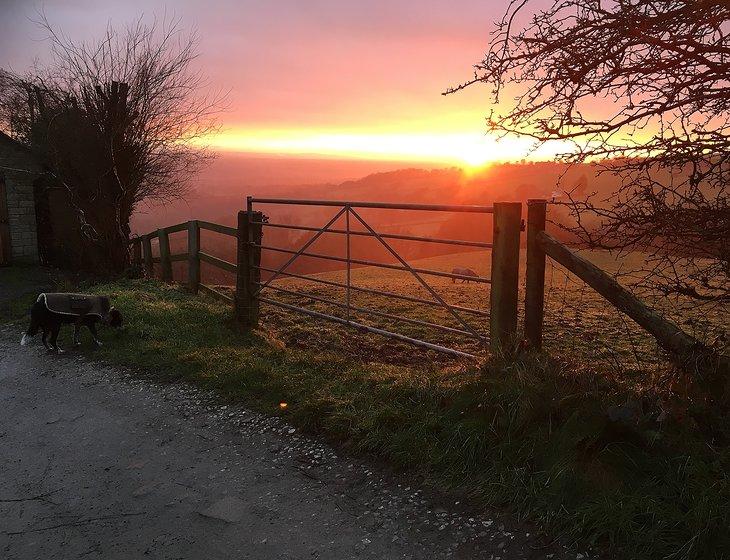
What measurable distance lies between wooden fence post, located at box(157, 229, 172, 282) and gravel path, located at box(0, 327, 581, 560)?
7.94 metres

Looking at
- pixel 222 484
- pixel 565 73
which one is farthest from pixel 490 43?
pixel 222 484

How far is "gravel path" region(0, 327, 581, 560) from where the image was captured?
112 inches

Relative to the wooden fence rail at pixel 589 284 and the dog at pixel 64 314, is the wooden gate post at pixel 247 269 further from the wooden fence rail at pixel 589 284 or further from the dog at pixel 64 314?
the wooden fence rail at pixel 589 284

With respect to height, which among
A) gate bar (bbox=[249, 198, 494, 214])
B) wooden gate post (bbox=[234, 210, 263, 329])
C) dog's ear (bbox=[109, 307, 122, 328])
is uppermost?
gate bar (bbox=[249, 198, 494, 214])

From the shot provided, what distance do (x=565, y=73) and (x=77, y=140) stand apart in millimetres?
12712

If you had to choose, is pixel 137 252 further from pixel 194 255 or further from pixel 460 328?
pixel 460 328

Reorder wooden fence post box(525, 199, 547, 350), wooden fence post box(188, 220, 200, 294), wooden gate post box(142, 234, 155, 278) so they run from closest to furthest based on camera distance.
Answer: wooden fence post box(525, 199, 547, 350) → wooden fence post box(188, 220, 200, 294) → wooden gate post box(142, 234, 155, 278)

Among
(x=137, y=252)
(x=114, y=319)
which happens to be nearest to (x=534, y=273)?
(x=114, y=319)

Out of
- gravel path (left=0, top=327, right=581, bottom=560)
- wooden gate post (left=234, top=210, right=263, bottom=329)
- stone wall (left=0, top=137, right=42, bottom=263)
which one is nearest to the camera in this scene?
gravel path (left=0, top=327, right=581, bottom=560)

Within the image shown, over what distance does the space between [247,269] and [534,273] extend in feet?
14.0

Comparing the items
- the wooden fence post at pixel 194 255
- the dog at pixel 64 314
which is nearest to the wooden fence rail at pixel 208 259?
the wooden fence post at pixel 194 255

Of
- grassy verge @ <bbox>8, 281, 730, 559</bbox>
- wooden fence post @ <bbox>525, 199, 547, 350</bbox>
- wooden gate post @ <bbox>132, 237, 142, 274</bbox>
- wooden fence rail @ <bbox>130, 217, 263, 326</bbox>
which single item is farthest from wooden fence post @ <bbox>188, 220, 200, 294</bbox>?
wooden fence post @ <bbox>525, 199, 547, 350</bbox>

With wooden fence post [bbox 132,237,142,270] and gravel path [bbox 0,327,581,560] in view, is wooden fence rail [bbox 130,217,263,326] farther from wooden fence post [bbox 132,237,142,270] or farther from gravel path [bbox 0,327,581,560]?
gravel path [bbox 0,327,581,560]

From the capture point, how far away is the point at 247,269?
23.8 ft
